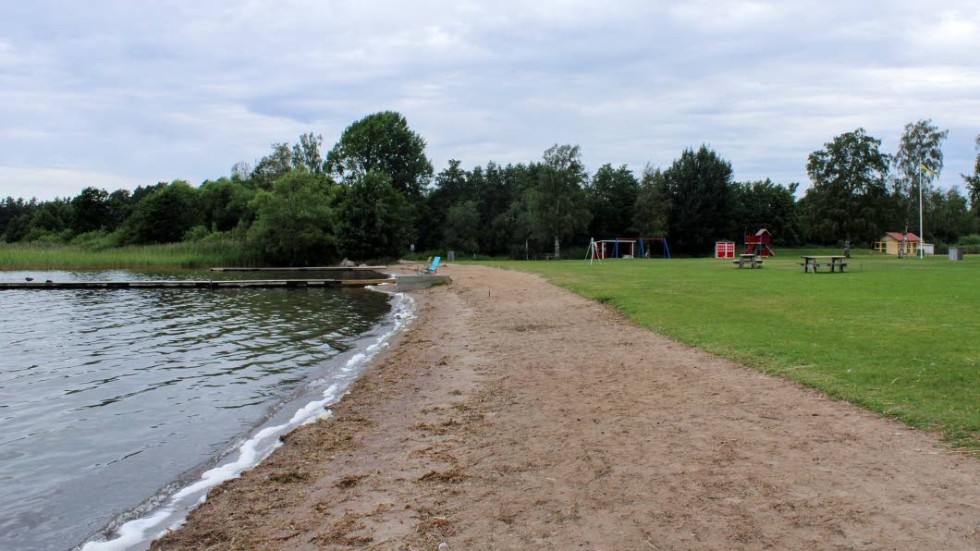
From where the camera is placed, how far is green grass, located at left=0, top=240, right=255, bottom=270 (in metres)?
52.2

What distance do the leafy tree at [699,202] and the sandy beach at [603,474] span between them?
64.9 metres

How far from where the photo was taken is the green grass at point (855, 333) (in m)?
6.91

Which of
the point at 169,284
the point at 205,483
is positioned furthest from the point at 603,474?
the point at 169,284

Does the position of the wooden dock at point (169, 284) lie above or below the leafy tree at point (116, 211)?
below

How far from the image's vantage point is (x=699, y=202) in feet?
229

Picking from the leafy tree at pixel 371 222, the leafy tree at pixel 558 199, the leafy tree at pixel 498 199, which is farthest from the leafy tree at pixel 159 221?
the leafy tree at pixel 558 199

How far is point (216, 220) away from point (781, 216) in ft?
251

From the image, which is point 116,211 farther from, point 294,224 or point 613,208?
point 613,208

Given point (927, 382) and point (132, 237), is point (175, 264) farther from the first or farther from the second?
point (927, 382)

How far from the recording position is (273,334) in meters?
16.6

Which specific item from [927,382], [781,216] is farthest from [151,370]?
[781,216]

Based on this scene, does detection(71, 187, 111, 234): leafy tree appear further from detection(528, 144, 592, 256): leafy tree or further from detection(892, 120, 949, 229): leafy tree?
detection(892, 120, 949, 229): leafy tree

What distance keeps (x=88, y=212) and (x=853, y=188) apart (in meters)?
100

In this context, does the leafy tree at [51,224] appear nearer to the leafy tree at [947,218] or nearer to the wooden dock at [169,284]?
the wooden dock at [169,284]
